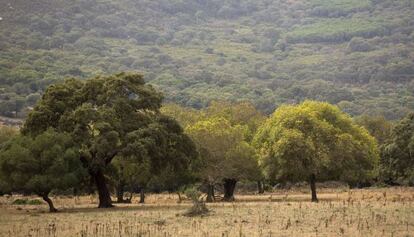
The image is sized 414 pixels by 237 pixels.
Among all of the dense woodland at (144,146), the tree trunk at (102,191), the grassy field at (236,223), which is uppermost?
the dense woodland at (144,146)

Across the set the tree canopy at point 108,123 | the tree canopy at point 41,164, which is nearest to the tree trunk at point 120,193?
the tree canopy at point 108,123

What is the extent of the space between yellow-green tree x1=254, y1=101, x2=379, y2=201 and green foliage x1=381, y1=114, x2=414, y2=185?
57.5 feet

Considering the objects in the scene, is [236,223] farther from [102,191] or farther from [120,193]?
[120,193]

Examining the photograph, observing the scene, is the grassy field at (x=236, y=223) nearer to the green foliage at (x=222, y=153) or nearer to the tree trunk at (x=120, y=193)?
the green foliage at (x=222, y=153)

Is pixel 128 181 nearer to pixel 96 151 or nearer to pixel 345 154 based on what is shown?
pixel 96 151

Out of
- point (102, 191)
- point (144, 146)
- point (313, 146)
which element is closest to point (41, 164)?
point (102, 191)

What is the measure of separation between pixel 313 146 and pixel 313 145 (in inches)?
12.8

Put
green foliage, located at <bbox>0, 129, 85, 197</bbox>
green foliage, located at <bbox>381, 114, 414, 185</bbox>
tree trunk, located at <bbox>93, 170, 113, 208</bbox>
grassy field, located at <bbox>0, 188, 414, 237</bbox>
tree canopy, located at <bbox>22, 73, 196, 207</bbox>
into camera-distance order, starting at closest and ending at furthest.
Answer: grassy field, located at <bbox>0, 188, 414, 237</bbox> < green foliage, located at <bbox>0, 129, 85, 197</bbox> < tree canopy, located at <bbox>22, 73, 196, 207</bbox> < tree trunk, located at <bbox>93, 170, 113, 208</bbox> < green foliage, located at <bbox>381, 114, 414, 185</bbox>

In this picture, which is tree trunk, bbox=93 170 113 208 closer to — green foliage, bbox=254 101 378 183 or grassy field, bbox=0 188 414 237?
Answer: grassy field, bbox=0 188 414 237

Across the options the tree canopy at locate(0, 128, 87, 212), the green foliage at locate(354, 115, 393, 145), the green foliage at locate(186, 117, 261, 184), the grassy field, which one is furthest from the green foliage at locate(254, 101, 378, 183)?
the green foliage at locate(354, 115, 393, 145)

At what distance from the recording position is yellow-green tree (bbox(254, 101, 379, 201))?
56938 millimetres

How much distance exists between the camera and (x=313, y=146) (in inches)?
2238

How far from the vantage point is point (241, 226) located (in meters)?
33.6

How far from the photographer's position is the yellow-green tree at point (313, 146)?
5694 centimetres
